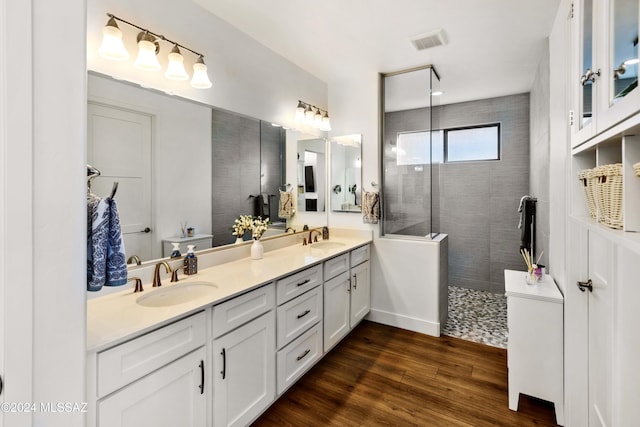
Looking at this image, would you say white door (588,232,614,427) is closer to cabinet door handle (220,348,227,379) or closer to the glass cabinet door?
the glass cabinet door

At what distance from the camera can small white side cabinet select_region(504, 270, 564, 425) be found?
1.87 metres

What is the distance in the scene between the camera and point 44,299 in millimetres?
889

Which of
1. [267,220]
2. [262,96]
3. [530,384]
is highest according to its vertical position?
[262,96]

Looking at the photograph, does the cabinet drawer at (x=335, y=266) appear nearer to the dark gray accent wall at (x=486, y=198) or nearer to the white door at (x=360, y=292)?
the white door at (x=360, y=292)

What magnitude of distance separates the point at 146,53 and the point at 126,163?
622 millimetres

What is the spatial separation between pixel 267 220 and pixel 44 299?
187cm

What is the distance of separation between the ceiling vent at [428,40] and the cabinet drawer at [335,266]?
1920 mm

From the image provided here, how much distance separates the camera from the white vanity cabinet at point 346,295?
256 cm

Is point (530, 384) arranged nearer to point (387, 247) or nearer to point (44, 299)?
point (387, 247)

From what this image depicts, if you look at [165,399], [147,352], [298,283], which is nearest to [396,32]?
[298,283]

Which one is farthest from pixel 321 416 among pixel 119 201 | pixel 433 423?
pixel 119 201

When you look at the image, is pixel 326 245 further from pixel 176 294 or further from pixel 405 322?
pixel 176 294

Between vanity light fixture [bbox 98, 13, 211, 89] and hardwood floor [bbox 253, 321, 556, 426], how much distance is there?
2.19m

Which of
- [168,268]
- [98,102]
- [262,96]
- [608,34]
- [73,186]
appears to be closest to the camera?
[608,34]
